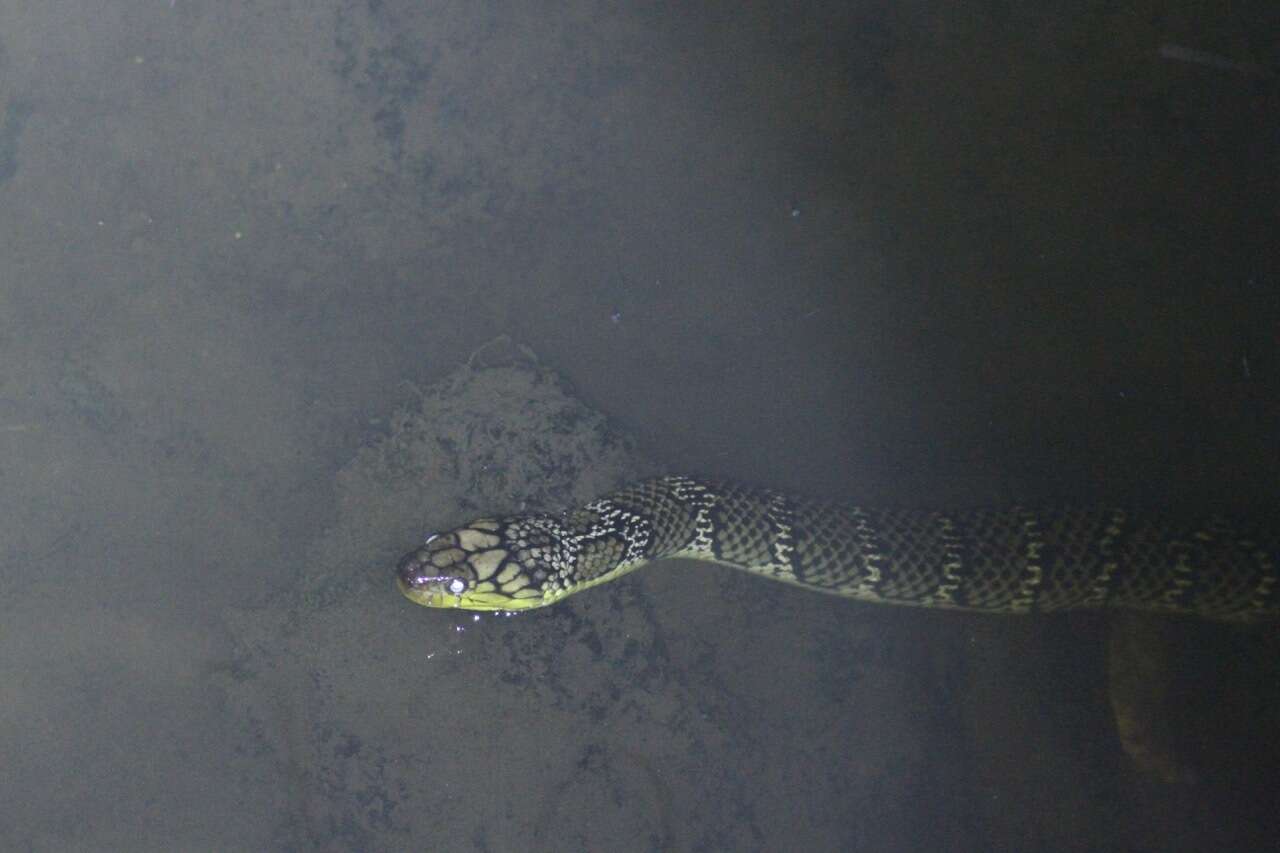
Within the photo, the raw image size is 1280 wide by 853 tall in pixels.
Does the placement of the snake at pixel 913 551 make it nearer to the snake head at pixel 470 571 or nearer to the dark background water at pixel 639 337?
the snake head at pixel 470 571

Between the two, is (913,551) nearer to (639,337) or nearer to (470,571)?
(639,337)

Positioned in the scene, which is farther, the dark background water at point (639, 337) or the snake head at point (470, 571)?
the dark background water at point (639, 337)

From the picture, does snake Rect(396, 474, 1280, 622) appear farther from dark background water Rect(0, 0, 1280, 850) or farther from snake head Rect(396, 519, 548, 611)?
dark background water Rect(0, 0, 1280, 850)

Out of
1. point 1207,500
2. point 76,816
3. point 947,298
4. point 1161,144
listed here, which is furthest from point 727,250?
point 76,816

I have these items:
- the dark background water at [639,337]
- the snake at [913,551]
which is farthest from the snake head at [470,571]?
the dark background water at [639,337]

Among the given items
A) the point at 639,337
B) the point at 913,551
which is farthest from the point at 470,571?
the point at 913,551

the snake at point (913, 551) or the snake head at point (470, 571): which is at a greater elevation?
the snake at point (913, 551)

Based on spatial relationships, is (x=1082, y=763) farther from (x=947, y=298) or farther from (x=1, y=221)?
(x=1, y=221)
